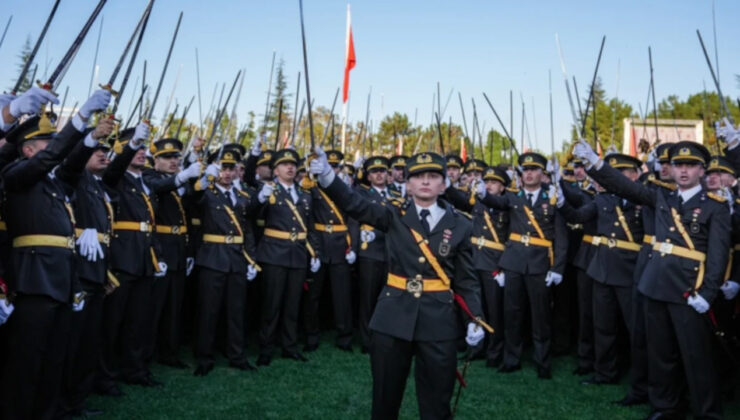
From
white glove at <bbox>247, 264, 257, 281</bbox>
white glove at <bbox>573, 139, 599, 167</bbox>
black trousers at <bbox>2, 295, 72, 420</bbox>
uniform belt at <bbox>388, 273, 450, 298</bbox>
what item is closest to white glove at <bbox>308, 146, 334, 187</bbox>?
uniform belt at <bbox>388, 273, 450, 298</bbox>

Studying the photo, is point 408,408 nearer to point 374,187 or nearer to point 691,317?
point 691,317

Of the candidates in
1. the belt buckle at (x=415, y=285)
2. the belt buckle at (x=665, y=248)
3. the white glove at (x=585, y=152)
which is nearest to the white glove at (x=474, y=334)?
the belt buckle at (x=415, y=285)

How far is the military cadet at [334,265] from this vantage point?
29.6 ft

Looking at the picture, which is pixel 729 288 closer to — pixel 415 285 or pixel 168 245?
pixel 415 285

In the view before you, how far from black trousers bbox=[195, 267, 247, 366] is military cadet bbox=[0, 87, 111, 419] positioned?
2.71m

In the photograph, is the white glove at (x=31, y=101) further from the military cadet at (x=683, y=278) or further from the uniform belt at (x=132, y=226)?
the military cadet at (x=683, y=278)

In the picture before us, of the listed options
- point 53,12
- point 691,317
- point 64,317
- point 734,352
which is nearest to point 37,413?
point 64,317

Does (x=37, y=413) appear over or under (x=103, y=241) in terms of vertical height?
under

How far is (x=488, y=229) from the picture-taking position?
347 inches

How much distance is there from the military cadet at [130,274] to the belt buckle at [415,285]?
11.4 ft

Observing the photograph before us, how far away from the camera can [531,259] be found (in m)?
7.99

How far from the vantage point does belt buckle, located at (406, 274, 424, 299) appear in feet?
14.3

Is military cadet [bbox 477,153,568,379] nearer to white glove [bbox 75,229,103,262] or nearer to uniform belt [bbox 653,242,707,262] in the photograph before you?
uniform belt [bbox 653,242,707,262]

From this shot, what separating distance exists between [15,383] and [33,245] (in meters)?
1.04
